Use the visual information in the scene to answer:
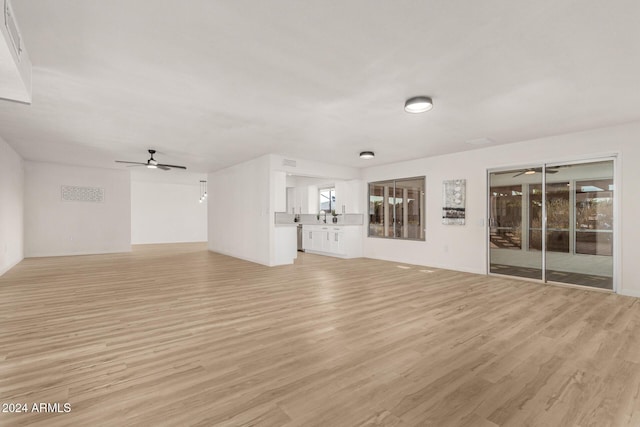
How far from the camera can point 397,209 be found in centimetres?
841

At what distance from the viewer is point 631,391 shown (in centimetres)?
208

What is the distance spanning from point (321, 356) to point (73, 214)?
10296mm

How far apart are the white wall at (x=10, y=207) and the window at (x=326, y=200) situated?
8.38 m

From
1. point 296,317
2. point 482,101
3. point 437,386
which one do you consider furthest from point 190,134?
point 437,386

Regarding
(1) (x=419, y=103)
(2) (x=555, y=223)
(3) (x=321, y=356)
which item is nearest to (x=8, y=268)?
(3) (x=321, y=356)

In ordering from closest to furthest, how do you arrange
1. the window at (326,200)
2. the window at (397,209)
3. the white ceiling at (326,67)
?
the white ceiling at (326,67) → the window at (397,209) → the window at (326,200)

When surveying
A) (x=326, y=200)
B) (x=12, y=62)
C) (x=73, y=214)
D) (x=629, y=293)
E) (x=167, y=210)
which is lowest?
(x=629, y=293)

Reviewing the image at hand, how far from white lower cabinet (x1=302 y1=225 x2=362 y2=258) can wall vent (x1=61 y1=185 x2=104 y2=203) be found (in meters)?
7.09

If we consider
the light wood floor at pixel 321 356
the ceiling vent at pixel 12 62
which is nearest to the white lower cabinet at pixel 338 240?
the light wood floor at pixel 321 356

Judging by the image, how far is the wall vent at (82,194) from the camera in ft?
29.9

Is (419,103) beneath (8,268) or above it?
above

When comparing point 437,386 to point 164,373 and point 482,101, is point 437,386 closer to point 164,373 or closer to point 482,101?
point 164,373

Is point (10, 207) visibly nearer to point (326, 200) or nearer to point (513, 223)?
point (326, 200)

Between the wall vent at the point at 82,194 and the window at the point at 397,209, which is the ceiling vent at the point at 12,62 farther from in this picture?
the wall vent at the point at 82,194
